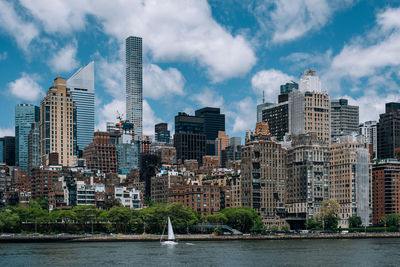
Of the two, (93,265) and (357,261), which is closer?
(93,265)

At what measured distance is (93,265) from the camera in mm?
158625

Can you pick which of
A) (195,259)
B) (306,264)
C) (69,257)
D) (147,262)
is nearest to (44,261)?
(69,257)

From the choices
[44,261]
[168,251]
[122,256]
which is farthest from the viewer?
[168,251]

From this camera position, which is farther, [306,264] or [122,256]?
[122,256]

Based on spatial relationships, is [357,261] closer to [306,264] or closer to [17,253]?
[306,264]

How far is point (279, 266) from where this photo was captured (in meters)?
159

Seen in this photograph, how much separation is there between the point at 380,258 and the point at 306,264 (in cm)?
2652

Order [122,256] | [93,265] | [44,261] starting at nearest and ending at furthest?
[93,265], [44,261], [122,256]

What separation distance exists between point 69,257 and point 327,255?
2644 inches

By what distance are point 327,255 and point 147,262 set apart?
5051 cm

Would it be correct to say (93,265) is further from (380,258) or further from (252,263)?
(380,258)

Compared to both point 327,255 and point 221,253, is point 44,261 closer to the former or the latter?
point 221,253

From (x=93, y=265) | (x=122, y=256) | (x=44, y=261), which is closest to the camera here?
(x=93, y=265)

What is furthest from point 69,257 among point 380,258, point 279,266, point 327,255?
point 380,258
